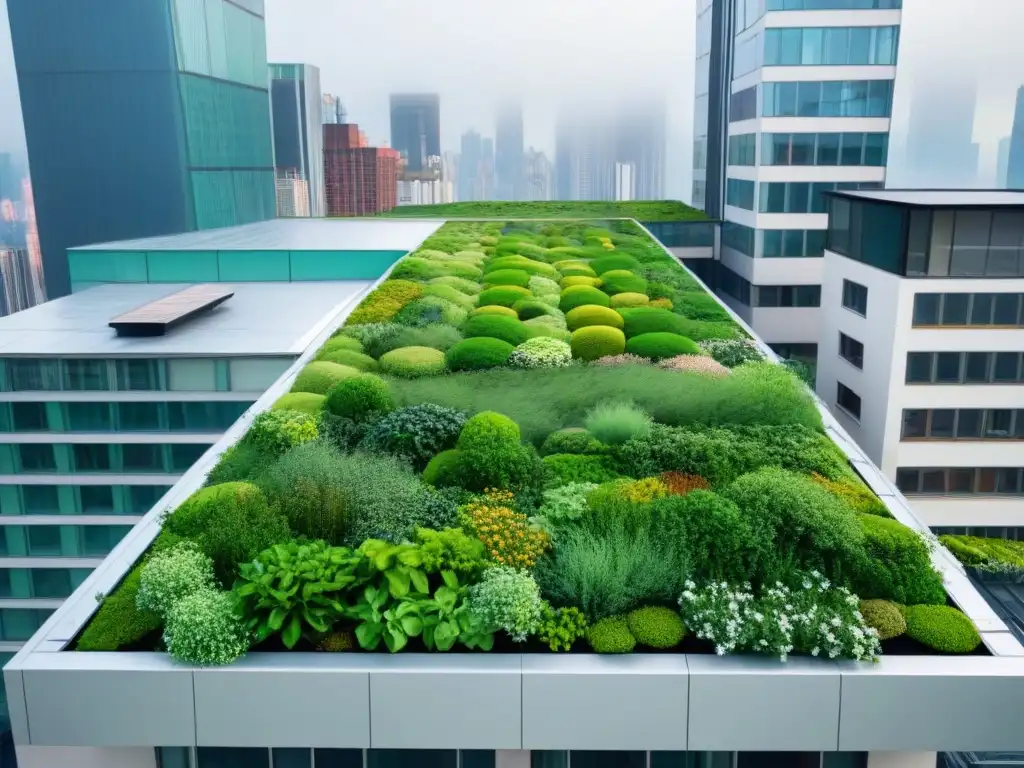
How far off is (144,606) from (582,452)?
204 inches

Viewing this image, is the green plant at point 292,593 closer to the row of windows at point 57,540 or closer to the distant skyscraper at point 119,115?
the row of windows at point 57,540

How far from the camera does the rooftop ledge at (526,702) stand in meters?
7.00

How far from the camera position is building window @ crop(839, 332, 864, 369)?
68.4 ft

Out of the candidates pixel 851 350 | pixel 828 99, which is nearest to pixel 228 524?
pixel 851 350

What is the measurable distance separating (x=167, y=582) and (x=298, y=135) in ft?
172

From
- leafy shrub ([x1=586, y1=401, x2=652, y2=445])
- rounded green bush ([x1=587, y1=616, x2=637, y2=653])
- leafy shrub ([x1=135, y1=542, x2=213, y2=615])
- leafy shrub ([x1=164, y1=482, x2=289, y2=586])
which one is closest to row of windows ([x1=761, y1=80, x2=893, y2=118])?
leafy shrub ([x1=586, y1=401, x2=652, y2=445])

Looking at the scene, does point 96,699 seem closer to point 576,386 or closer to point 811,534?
point 811,534

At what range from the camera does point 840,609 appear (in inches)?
292

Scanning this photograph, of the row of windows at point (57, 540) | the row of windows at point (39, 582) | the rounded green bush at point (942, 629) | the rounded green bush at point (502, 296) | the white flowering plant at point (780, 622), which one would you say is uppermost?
the rounded green bush at point (502, 296)

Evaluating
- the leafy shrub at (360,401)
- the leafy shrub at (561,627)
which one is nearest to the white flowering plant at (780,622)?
the leafy shrub at (561,627)

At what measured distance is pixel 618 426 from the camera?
36.3ft

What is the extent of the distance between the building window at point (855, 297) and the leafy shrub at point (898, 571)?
1327 centimetres

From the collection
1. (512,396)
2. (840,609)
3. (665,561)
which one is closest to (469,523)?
(665,561)

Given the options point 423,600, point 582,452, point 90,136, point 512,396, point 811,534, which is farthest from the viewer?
point 90,136
